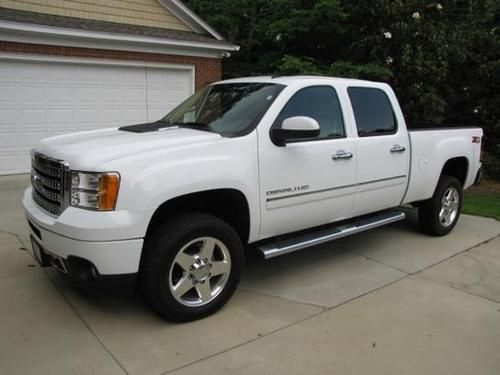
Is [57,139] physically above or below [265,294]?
above

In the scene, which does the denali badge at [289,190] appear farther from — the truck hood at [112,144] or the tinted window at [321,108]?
the truck hood at [112,144]

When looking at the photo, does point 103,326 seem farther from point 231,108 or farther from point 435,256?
point 435,256

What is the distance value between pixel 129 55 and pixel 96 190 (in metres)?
8.39

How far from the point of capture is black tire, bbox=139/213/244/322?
338cm

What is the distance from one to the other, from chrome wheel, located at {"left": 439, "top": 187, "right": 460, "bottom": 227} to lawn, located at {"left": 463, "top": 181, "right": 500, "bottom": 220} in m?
1.36

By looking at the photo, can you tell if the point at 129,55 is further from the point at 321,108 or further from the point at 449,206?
the point at 449,206

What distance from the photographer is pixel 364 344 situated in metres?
3.43

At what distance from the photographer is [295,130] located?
3.84 metres

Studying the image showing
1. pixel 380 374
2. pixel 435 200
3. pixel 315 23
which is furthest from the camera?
pixel 315 23

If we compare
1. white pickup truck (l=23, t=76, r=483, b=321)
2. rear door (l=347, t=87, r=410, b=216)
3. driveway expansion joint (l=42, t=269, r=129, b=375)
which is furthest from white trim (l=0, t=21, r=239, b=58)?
rear door (l=347, t=87, r=410, b=216)

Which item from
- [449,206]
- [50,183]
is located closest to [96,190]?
[50,183]

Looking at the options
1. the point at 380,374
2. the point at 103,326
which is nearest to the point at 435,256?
the point at 380,374

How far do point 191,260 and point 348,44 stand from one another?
9.78 m

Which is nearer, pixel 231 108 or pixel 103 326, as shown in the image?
pixel 103 326
